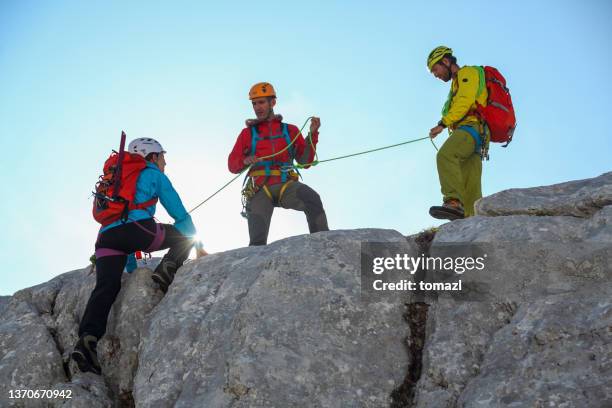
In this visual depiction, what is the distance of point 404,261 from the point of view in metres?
8.47

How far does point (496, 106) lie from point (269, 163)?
13.6ft

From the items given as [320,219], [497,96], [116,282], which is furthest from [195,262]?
[497,96]

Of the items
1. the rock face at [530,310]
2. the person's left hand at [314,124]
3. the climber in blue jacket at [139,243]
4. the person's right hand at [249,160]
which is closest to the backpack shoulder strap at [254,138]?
the person's right hand at [249,160]

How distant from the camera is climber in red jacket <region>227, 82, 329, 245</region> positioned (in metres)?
11.4

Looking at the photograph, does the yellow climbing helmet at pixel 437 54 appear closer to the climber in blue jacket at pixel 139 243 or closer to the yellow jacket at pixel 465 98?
the yellow jacket at pixel 465 98

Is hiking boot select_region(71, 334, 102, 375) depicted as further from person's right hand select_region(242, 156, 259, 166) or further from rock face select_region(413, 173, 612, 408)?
rock face select_region(413, 173, 612, 408)

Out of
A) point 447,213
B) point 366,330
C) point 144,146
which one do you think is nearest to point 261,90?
point 144,146

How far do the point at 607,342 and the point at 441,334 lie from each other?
1781 mm

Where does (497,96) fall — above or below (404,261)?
above

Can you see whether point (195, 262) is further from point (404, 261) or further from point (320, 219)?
point (404, 261)

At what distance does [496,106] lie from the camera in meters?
11.0

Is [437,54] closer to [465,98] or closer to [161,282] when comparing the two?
[465,98]

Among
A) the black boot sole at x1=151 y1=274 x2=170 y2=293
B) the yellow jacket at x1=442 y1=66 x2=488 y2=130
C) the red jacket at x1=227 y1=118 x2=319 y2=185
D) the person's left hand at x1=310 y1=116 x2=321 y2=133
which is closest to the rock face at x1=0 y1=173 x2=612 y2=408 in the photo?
the black boot sole at x1=151 y1=274 x2=170 y2=293
